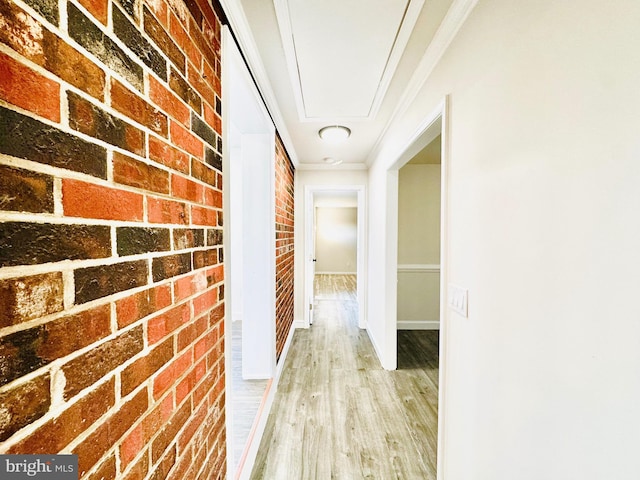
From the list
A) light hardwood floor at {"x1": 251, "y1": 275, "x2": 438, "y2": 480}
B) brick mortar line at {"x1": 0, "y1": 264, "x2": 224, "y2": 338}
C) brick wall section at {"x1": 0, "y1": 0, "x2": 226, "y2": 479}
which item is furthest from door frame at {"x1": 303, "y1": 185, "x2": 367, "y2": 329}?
brick mortar line at {"x1": 0, "y1": 264, "x2": 224, "y2": 338}

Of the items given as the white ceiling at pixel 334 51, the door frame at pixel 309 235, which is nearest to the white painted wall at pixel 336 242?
the door frame at pixel 309 235

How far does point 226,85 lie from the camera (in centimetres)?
110

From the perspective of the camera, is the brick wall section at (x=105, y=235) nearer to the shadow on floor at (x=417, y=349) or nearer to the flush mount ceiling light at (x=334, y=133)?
the flush mount ceiling light at (x=334, y=133)

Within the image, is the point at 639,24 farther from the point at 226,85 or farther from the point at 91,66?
the point at 226,85

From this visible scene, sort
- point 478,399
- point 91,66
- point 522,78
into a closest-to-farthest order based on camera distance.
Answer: point 91,66 < point 522,78 < point 478,399

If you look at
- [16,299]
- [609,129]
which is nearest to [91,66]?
[16,299]

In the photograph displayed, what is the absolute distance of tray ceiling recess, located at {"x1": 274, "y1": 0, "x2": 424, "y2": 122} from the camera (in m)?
1.12

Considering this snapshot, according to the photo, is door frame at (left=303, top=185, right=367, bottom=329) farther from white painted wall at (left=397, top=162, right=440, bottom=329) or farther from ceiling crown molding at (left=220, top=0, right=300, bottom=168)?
ceiling crown molding at (left=220, top=0, right=300, bottom=168)

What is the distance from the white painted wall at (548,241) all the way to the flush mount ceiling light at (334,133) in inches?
52.4

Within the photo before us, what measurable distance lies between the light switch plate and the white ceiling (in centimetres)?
118

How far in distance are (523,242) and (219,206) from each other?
3.45 feet

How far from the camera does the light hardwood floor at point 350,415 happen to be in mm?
1562

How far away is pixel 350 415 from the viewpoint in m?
1.98

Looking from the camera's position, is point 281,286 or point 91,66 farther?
point 281,286
